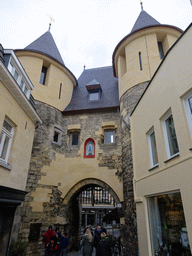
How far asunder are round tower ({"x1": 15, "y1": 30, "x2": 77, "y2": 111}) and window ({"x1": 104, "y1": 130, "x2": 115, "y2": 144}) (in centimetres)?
341

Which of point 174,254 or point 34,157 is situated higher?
point 34,157

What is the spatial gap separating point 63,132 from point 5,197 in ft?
20.5

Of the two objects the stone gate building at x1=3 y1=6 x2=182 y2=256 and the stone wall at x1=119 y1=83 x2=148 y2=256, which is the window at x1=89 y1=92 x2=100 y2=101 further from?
the stone wall at x1=119 y1=83 x2=148 y2=256

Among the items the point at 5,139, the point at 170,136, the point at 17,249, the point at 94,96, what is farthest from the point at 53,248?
the point at 94,96

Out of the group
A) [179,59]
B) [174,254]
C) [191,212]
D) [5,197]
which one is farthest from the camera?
[5,197]

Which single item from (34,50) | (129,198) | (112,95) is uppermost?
(34,50)

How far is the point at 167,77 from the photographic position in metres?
3.88

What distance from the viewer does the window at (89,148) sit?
10.2m

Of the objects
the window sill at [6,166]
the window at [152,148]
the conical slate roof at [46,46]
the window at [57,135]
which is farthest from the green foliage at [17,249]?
the conical slate roof at [46,46]

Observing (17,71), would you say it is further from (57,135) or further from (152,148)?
(152,148)

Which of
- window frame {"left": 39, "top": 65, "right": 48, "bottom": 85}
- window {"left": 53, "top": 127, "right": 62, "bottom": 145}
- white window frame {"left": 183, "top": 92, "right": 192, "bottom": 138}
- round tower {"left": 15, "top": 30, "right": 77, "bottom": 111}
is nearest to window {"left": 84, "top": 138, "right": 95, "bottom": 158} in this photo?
window {"left": 53, "top": 127, "right": 62, "bottom": 145}

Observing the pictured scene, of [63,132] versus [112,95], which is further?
[112,95]

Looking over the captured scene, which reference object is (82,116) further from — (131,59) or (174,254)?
(174,254)

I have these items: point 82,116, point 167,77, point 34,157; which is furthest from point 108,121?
point 167,77
